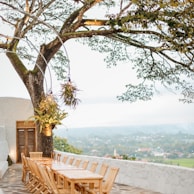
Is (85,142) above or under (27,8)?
under

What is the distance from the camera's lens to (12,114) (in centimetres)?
1870

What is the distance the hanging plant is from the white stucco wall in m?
9.08

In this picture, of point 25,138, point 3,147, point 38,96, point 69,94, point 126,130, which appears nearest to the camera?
point 69,94

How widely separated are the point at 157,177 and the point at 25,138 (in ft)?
34.7

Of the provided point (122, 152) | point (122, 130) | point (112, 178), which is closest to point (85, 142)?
point (122, 130)

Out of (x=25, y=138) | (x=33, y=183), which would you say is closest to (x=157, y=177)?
(x=33, y=183)

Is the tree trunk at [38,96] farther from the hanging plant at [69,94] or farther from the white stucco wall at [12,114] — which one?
the white stucco wall at [12,114]

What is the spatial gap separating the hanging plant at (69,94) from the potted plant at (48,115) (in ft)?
6.14

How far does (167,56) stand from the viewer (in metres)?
11.8

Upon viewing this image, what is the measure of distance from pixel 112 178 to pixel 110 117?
12.7 metres

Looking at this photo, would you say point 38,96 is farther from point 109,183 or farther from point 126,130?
point 109,183

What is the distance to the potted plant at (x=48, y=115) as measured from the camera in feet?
39.0

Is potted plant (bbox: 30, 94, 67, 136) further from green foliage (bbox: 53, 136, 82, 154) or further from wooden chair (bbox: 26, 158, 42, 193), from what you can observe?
green foliage (bbox: 53, 136, 82, 154)

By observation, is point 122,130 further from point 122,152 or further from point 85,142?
point 122,152
